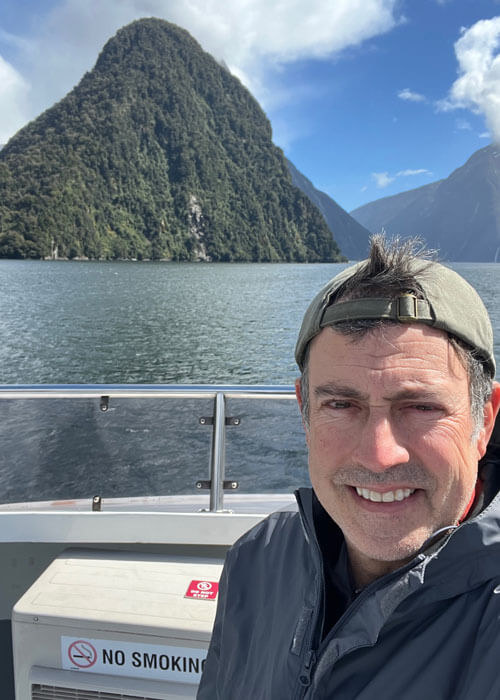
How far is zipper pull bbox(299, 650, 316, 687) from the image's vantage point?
1111mm

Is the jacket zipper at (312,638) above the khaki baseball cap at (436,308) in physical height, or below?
below

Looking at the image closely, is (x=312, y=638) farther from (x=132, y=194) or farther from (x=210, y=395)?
(x=132, y=194)

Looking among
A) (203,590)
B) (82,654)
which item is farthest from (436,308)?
(82,654)

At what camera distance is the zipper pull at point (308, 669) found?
1.11m

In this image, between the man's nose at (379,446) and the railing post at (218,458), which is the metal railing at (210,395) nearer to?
the railing post at (218,458)

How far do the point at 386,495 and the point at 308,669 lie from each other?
0.35 meters

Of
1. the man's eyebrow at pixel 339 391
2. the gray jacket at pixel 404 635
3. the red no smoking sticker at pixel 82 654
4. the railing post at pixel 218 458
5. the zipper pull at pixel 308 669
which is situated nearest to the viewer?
the gray jacket at pixel 404 635

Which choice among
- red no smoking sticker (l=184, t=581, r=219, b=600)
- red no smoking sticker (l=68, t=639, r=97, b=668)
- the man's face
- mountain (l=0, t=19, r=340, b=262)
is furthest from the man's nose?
mountain (l=0, t=19, r=340, b=262)

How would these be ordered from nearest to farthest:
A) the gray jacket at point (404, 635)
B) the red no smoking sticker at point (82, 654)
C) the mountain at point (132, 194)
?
the gray jacket at point (404, 635), the red no smoking sticker at point (82, 654), the mountain at point (132, 194)

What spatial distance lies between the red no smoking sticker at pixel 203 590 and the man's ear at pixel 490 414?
1393mm

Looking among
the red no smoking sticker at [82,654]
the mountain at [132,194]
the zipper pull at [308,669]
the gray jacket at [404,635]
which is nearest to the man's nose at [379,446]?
the gray jacket at [404,635]

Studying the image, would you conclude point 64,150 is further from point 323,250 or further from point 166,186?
point 323,250

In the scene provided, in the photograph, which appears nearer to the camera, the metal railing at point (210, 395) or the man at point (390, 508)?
the man at point (390, 508)

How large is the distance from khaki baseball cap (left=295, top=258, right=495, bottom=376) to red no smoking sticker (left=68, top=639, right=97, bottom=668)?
5.34ft
